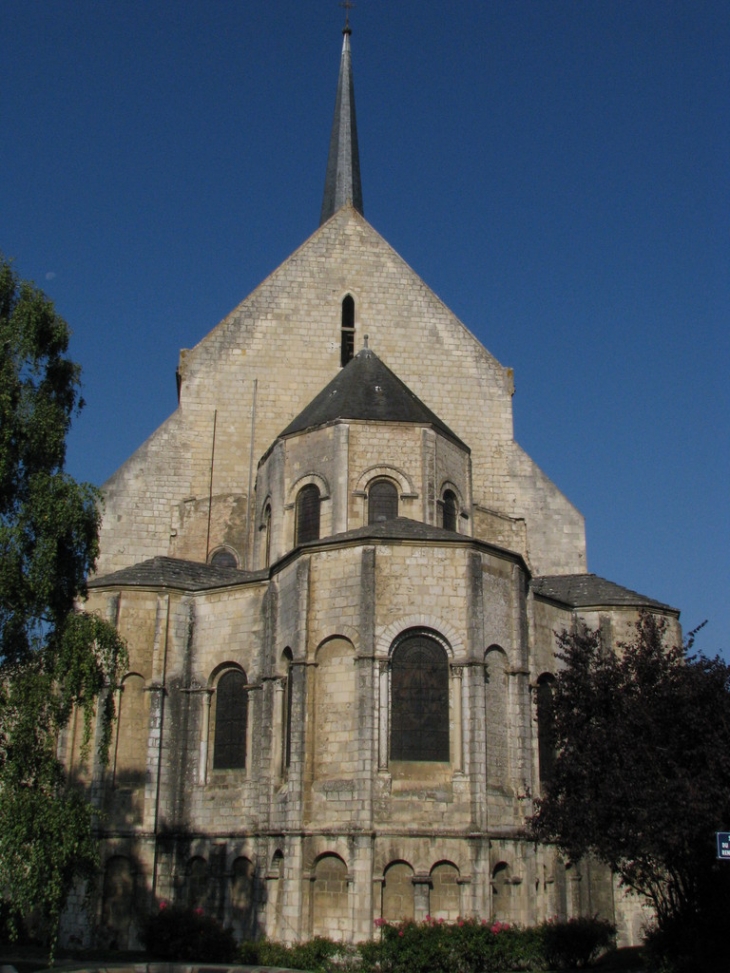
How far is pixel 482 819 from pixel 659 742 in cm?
Result: 365

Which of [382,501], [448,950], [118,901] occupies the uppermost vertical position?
[382,501]

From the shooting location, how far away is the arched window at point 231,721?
22.5 meters

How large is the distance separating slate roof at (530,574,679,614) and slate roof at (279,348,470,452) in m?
3.95

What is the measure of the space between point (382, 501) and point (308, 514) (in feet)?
5.83

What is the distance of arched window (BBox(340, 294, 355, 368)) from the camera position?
31.2 meters

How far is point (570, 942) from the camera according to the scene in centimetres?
1820

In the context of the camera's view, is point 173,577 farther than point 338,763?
Yes

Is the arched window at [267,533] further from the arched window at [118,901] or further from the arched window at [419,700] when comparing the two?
the arched window at [118,901]

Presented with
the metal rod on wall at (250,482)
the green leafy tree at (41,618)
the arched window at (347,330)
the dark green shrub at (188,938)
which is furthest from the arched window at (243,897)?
the arched window at (347,330)

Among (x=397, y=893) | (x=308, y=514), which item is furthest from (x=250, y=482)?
(x=397, y=893)

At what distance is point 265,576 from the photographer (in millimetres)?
23125

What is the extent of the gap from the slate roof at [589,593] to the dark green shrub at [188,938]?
30.5 feet

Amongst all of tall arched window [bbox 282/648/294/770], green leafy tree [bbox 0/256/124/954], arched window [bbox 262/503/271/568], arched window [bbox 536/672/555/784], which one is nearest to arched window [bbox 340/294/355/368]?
arched window [bbox 262/503/271/568]

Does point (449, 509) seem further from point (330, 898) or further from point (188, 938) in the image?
point (188, 938)
